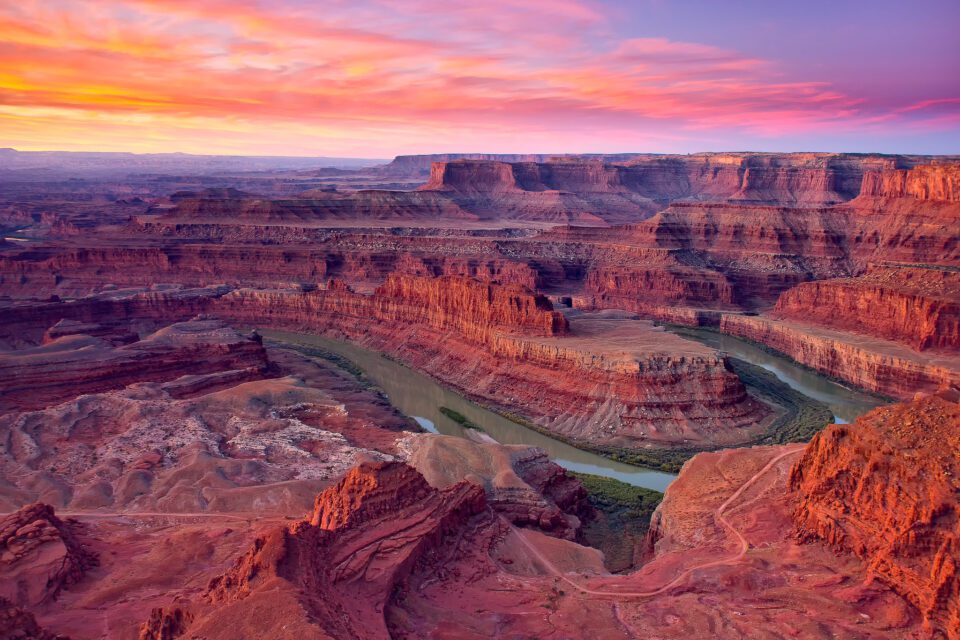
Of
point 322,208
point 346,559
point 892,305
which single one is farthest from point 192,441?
point 322,208

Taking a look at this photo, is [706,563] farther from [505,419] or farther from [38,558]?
[505,419]

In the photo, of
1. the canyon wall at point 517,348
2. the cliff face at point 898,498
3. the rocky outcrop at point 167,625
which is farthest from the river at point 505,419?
the rocky outcrop at point 167,625

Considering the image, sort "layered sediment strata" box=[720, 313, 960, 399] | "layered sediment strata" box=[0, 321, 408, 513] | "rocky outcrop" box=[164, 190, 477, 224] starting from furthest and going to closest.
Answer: "rocky outcrop" box=[164, 190, 477, 224], "layered sediment strata" box=[720, 313, 960, 399], "layered sediment strata" box=[0, 321, 408, 513]

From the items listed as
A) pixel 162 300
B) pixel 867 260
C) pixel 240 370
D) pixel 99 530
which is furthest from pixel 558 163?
pixel 99 530

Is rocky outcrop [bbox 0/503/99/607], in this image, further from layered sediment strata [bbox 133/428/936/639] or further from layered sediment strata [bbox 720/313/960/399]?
layered sediment strata [bbox 720/313/960/399]

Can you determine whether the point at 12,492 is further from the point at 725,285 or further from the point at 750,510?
the point at 725,285

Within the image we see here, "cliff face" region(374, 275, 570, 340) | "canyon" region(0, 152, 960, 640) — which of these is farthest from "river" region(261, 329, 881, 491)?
"cliff face" region(374, 275, 570, 340)

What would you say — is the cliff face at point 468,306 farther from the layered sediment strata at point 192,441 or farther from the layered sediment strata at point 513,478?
the layered sediment strata at point 513,478
